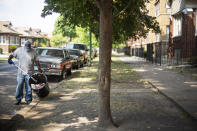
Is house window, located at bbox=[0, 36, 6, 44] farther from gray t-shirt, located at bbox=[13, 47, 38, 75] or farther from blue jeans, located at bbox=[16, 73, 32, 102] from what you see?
blue jeans, located at bbox=[16, 73, 32, 102]

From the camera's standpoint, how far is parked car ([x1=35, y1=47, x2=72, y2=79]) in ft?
38.8

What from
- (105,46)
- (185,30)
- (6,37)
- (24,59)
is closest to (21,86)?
(24,59)

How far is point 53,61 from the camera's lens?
39.2 feet

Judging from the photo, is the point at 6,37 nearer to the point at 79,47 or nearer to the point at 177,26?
the point at 79,47

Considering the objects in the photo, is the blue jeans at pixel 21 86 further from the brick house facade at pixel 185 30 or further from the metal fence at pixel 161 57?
the brick house facade at pixel 185 30

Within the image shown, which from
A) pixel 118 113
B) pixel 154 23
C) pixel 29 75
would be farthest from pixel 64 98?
pixel 154 23

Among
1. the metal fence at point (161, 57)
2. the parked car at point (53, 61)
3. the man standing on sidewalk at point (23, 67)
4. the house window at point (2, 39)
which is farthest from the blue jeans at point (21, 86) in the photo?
the house window at point (2, 39)

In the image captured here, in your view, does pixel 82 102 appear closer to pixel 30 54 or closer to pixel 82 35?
pixel 30 54

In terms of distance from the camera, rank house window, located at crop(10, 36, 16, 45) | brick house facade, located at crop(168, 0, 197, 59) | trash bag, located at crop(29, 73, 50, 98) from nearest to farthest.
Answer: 1. trash bag, located at crop(29, 73, 50, 98)
2. brick house facade, located at crop(168, 0, 197, 59)
3. house window, located at crop(10, 36, 16, 45)

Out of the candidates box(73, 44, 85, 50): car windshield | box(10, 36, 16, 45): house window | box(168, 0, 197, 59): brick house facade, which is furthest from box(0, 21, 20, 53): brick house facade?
box(168, 0, 197, 59): brick house facade

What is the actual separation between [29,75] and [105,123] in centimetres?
304

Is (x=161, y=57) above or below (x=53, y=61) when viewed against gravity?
above

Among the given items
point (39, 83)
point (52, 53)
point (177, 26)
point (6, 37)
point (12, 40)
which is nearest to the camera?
point (39, 83)

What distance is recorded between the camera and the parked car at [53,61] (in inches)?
465
